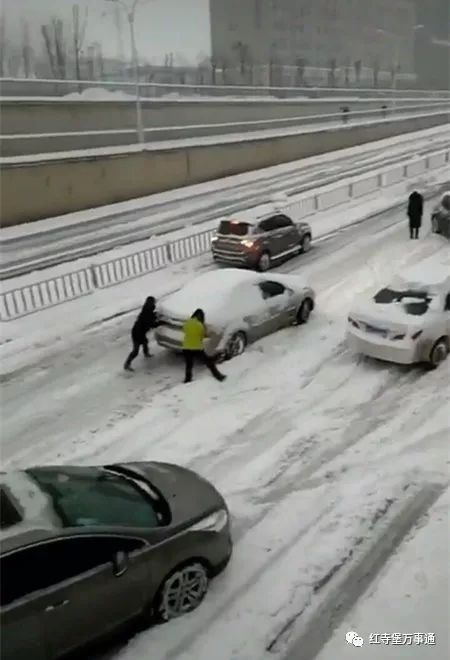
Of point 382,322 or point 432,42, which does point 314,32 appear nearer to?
point 432,42

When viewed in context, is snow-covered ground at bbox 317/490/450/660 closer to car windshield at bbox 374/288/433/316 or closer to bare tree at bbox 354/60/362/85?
car windshield at bbox 374/288/433/316

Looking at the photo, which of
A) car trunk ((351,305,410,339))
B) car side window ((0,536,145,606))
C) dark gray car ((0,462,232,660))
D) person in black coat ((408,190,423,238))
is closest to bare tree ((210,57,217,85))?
person in black coat ((408,190,423,238))

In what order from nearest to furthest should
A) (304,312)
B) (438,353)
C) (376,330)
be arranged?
(376,330) → (438,353) → (304,312)

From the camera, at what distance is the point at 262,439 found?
877 cm

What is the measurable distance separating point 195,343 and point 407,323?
11.5 ft

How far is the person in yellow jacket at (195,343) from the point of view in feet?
33.7

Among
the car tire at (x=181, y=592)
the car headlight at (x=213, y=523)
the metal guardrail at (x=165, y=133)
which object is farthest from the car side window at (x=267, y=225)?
the metal guardrail at (x=165, y=133)

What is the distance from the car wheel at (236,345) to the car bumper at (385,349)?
1998mm

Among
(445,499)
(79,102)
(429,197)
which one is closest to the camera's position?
(445,499)

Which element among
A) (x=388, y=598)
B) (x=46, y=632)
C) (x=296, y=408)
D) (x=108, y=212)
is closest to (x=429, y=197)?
(x=108, y=212)

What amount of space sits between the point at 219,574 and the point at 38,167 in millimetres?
22226

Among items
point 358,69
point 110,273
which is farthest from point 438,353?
point 358,69

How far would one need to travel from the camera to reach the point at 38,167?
25.1 metres

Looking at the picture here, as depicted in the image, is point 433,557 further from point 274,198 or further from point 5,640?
point 274,198
